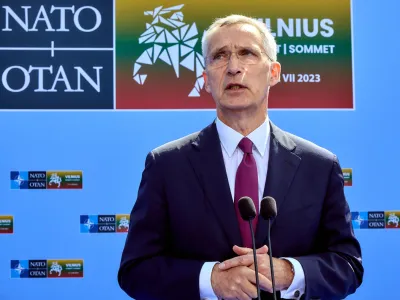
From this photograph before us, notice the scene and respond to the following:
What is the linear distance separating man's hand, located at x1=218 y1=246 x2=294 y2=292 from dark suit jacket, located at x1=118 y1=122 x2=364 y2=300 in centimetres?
6

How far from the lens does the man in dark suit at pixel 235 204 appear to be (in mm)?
1667

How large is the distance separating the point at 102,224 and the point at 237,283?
2128mm

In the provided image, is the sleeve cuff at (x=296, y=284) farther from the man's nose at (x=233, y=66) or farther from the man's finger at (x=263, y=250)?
the man's nose at (x=233, y=66)

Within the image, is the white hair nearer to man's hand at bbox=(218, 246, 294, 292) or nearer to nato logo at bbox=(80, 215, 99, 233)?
man's hand at bbox=(218, 246, 294, 292)

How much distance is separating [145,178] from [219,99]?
1.08 feet

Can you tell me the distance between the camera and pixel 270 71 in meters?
1.95

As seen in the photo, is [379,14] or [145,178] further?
[379,14]

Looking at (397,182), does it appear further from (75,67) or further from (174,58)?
(75,67)

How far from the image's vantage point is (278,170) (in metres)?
1.80

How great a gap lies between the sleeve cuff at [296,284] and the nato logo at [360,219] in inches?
83.9

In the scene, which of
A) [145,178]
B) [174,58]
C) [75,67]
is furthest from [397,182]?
[145,178]

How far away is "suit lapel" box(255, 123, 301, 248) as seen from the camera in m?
1.71

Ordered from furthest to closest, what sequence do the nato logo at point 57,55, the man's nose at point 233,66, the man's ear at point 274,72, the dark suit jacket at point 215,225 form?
the nato logo at point 57,55 < the man's ear at point 274,72 < the man's nose at point 233,66 < the dark suit jacket at point 215,225

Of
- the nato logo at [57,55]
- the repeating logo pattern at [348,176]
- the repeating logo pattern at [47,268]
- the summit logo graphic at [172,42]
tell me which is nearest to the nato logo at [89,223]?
the repeating logo pattern at [47,268]
